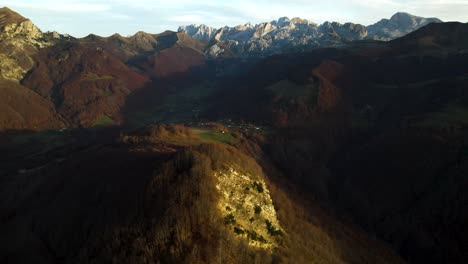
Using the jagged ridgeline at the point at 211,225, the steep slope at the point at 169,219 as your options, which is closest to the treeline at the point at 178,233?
the jagged ridgeline at the point at 211,225

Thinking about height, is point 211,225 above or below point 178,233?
above

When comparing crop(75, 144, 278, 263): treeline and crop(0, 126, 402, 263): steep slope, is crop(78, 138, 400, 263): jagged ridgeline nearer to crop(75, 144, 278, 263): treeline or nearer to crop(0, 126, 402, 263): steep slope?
crop(75, 144, 278, 263): treeline

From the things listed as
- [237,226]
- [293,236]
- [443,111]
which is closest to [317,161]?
[443,111]

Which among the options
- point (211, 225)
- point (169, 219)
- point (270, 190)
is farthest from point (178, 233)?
point (270, 190)

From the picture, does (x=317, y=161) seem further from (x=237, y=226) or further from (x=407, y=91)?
(x=237, y=226)

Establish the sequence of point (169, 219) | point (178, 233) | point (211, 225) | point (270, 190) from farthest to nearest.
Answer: point (270, 190), point (211, 225), point (169, 219), point (178, 233)

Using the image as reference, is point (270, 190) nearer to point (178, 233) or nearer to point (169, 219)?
point (169, 219)

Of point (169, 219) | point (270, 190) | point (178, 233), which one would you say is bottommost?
point (270, 190)

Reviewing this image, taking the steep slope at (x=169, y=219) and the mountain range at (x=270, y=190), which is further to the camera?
the mountain range at (x=270, y=190)

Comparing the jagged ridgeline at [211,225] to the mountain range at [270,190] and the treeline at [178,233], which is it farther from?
the mountain range at [270,190]
